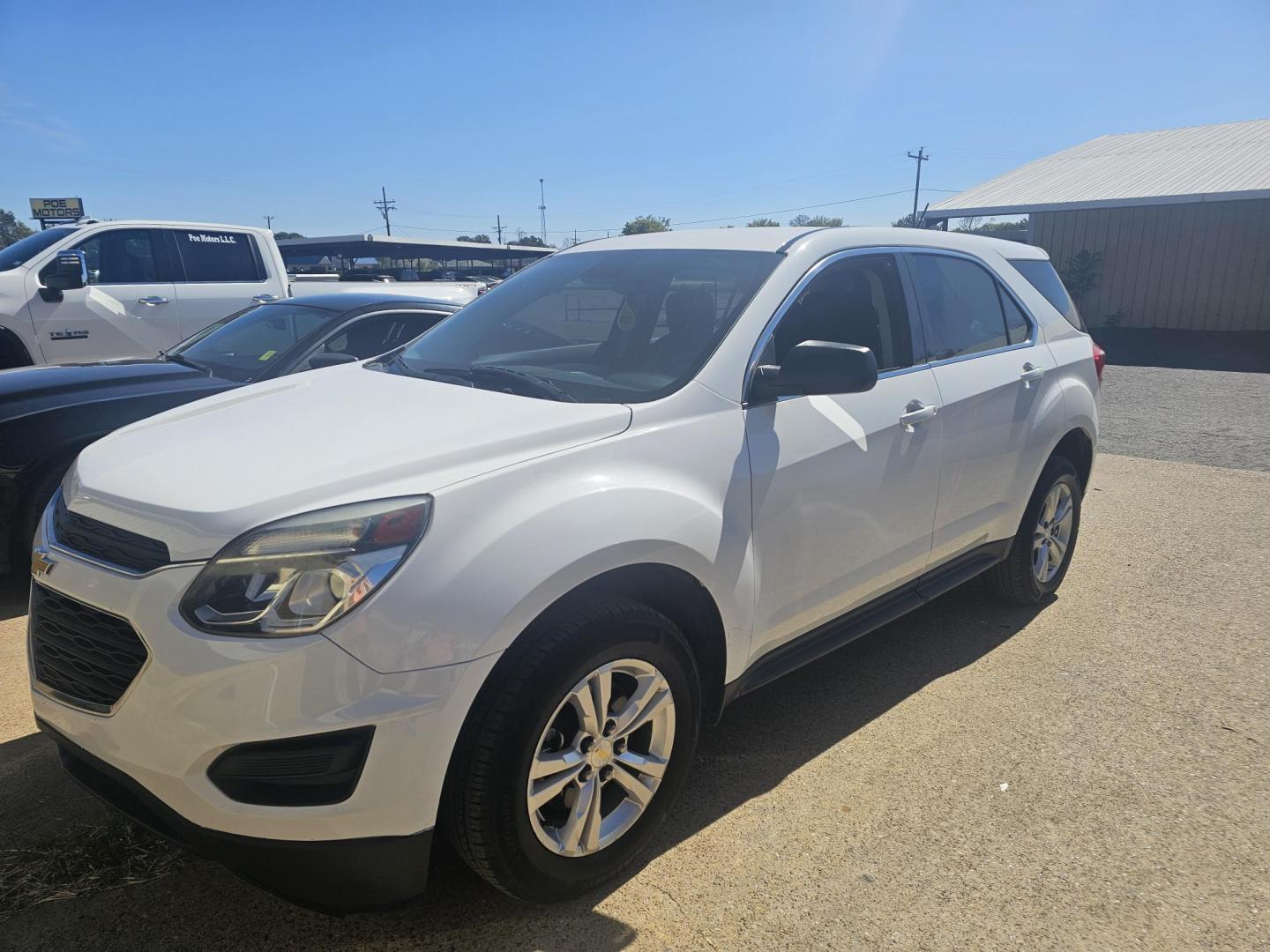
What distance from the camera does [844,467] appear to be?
290 cm

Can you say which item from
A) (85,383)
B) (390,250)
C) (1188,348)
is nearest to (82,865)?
(85,383)

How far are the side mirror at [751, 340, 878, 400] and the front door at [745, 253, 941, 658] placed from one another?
0.08 meters

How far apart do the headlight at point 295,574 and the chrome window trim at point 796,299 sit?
123 centimetres

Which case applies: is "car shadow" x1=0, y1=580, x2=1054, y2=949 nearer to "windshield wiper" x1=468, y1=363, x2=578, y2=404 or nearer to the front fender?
the front fender

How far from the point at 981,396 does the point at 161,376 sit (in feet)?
14.0

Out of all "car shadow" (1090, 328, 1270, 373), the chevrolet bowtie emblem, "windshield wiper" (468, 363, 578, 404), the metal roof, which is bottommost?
"car shadow" (1090, 328, 1270, 373)

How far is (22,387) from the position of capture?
4.35m

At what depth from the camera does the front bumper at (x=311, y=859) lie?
74.8 inches

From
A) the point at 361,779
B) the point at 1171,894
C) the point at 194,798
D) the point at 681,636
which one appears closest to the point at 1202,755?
the point at 1171,894

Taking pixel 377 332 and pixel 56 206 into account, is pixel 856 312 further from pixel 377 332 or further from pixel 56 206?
pixel 56 206

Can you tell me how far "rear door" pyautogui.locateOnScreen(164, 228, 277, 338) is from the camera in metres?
8.31

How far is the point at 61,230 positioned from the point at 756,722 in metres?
8.31

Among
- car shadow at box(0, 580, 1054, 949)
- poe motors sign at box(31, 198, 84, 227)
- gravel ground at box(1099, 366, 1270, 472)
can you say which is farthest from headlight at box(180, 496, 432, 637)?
poe motors sign at box(31, 198, 84, 227)

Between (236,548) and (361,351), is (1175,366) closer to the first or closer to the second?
(361,351)
